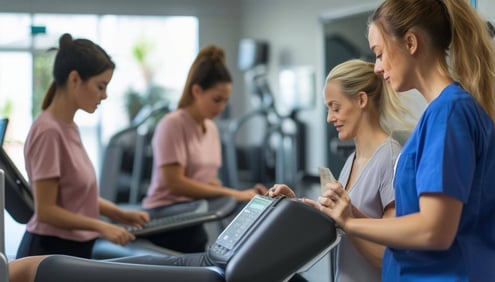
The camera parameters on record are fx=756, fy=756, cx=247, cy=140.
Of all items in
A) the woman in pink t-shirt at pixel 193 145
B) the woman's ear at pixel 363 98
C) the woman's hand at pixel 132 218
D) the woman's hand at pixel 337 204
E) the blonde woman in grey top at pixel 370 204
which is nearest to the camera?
the woman's hand at pixel 337 204

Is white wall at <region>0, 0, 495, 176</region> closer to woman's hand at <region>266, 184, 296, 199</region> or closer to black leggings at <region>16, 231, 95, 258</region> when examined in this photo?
black leggings at <region>16, 231, 95, 258</region>

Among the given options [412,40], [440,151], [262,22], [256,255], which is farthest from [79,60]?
[262,22]

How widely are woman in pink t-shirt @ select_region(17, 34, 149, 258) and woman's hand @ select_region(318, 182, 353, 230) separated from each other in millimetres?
980

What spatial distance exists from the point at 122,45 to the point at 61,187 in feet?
19.6

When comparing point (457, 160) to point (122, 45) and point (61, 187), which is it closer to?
point (61, 187)

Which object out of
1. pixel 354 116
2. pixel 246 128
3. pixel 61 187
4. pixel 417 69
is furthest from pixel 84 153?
pixel 246 128

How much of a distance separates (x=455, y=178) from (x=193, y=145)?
1.91 meters

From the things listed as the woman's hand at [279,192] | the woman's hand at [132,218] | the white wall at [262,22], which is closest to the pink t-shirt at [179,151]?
the woman's hand at [132,218]

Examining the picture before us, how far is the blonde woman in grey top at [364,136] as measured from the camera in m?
1.72

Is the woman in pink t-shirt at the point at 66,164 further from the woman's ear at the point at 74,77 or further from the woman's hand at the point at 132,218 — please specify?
the woman's hand at the point at 132,218

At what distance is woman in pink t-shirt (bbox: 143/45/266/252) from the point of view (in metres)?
3.06

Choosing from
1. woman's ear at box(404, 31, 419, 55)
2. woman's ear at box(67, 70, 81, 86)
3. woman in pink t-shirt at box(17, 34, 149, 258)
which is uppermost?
woman's ear at box(404, 31, 419, 55)

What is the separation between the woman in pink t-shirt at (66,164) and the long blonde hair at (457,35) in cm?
116

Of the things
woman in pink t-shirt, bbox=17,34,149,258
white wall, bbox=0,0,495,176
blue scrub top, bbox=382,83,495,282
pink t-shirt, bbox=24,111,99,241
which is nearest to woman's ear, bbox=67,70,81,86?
woman in pink t-shirt, bbox=17,34,149,258
